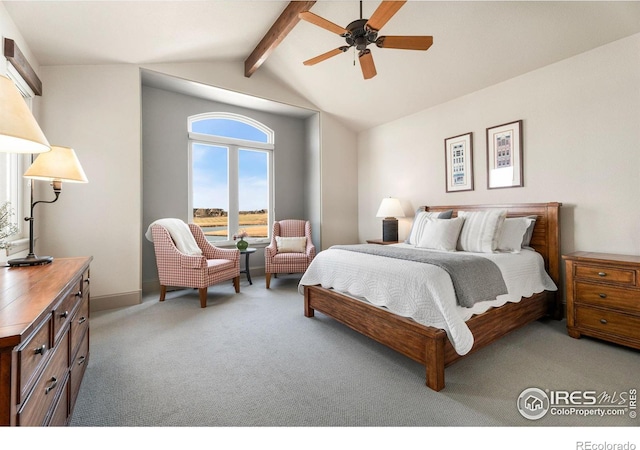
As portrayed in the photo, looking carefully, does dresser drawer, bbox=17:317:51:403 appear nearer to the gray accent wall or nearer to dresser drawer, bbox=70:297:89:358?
dresser drawer, bbox=70:297:89:358

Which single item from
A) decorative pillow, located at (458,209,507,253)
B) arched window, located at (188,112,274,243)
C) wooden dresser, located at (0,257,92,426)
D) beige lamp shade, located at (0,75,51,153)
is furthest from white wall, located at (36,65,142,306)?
decorative pillow, located at (458,209,507,253)

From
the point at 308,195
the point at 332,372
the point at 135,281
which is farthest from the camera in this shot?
the point at 308,195

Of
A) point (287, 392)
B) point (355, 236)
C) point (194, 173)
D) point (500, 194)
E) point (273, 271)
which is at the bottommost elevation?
point (287, 392)

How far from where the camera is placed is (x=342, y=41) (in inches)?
139

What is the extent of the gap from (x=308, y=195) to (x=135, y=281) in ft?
10.4

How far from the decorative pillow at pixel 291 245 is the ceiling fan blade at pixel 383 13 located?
125 inches

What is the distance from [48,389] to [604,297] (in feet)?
11.9

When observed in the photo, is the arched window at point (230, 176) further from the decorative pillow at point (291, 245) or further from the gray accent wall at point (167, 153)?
the decorative pillow at point (291, 245)

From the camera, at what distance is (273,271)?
4.38 metres

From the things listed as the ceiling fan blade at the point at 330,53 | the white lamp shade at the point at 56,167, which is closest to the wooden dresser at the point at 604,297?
the ceiling fan blade at the point at 330,53

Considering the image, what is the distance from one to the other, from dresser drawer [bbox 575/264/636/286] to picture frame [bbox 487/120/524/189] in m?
1.25

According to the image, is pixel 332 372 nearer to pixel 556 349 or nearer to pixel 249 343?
pixel 249 343

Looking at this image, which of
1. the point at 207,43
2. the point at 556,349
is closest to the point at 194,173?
the point at 207,43

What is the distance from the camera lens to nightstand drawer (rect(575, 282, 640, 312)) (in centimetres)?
223
